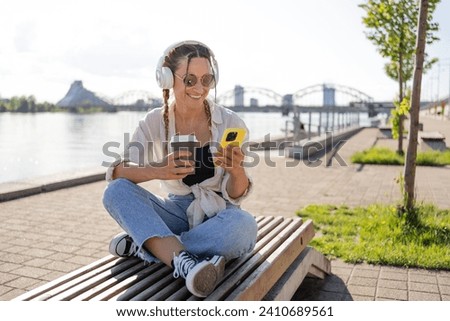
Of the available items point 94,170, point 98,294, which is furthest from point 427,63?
point 98,294

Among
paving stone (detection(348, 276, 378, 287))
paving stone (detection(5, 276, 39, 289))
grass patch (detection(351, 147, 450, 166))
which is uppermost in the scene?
grass patch (detection(351, 147, 450, 166))

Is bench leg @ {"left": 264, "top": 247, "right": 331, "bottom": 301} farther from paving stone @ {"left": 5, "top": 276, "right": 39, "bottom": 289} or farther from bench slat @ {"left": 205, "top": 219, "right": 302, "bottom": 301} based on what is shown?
paving stone @ {"left": 5, "top": 276, "right": 39, "bottom": 289}

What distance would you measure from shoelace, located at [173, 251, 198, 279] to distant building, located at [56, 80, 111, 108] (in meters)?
92.0

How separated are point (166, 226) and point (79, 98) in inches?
3888

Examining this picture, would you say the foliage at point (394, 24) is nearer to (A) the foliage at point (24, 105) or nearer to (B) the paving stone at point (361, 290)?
(B) the paving stone at point (361, 290)

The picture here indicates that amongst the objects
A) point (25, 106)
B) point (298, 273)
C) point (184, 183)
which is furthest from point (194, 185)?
point (25, 106)

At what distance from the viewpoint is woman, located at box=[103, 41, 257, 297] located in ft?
7.34

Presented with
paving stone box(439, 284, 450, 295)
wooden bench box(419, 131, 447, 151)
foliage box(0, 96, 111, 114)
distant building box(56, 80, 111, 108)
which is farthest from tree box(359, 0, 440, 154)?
distant building box(56, 80, 111, 108)

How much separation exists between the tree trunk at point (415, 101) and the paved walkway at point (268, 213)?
1370mm

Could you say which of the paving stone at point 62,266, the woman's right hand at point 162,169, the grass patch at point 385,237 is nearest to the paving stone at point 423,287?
the grass patch at point 385,237

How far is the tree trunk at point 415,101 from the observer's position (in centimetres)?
454

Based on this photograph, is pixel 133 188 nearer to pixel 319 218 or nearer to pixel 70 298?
pixel 70 298

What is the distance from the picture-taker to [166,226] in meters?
2.26

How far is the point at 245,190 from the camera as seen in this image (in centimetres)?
254
